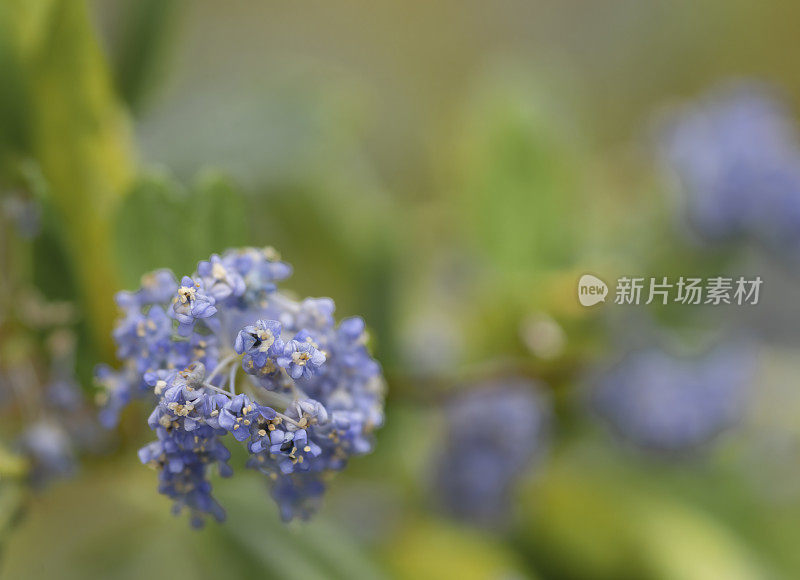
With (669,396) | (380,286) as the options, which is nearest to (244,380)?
(380,286)

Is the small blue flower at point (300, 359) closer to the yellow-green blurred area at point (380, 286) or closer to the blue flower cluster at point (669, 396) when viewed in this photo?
the yellow-green blurred area at point (380, 286)

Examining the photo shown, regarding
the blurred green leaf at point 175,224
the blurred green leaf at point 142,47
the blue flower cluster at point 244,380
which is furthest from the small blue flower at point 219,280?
the blurred green leaf at point 142,47

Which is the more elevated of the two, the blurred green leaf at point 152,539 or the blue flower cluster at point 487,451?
the blue flower cluster at point 487,451

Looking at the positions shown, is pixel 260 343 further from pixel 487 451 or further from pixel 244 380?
pixel 487 451

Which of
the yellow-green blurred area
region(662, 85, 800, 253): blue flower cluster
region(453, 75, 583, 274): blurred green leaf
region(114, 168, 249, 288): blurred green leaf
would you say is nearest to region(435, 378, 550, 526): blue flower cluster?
the yellow-green blurred area

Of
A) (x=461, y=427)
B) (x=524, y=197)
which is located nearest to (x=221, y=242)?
(x=461, y=427)

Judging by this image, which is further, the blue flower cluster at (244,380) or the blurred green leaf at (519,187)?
the blurred green leaf at (519,187)
